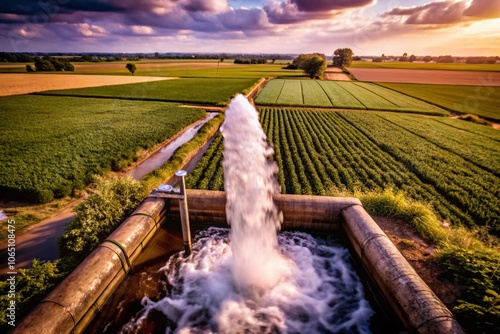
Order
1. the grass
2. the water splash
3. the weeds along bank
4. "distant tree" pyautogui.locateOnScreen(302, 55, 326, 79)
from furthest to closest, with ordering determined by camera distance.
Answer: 1. the grass
2. "distant tree" pyautogui.locateOnScreen(302, 55, 326, 79)
3. the water splash
4. the weeds along bank

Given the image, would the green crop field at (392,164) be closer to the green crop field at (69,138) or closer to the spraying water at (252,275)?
the spraying water at (252,275)

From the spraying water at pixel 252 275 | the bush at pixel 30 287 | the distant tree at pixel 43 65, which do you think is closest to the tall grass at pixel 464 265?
the spraying water at pixel 252 275

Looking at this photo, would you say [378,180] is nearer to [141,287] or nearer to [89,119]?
[141,287]

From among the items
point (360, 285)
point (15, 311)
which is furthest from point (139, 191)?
point (360, 285)

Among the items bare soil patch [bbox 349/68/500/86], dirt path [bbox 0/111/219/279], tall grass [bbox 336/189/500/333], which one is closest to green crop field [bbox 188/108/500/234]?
tall grass [bbox 336/189/500/333]

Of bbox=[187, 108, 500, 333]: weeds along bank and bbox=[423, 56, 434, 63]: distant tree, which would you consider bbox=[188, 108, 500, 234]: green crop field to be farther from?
bbox=[423, 56, 434, 63]: distant tree

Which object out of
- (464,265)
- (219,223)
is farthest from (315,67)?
(464,265)
